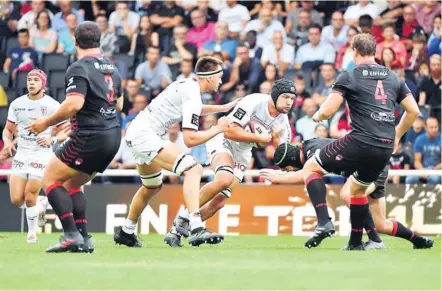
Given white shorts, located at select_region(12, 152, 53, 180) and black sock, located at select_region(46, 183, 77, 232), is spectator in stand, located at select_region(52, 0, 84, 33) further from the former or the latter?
black sock, located at select_region(46, 183, 77, 232)

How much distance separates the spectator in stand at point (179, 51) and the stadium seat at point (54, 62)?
198 cm

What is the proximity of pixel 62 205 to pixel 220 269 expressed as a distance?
7.94 feet

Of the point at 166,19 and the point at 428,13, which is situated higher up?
the point at 428,13

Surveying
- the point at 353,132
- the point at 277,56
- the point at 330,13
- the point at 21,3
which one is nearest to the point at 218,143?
the point at 353,132

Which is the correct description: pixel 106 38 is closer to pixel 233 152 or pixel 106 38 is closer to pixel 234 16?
pixel 234 16

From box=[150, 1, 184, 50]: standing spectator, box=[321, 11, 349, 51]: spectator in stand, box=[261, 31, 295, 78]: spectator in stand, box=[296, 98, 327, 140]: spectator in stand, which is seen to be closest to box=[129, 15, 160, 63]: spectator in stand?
box=[150, 1, 184, 50]: standing spectator

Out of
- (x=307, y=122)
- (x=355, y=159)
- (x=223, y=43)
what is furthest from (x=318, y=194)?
(x=223, y=43)

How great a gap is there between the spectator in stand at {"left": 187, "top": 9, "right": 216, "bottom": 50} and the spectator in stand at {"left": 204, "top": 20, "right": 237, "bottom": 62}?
40cm

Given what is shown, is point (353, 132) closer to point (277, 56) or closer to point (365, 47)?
point (365, 47)

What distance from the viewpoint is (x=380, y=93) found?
41.0ft

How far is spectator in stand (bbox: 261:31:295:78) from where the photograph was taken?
69.9 feet

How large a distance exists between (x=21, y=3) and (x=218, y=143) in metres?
11.2

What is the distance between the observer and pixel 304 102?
787 inches

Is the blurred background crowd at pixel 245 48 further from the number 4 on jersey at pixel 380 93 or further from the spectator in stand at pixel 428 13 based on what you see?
the number 4 on jersey at pixel 380 93
